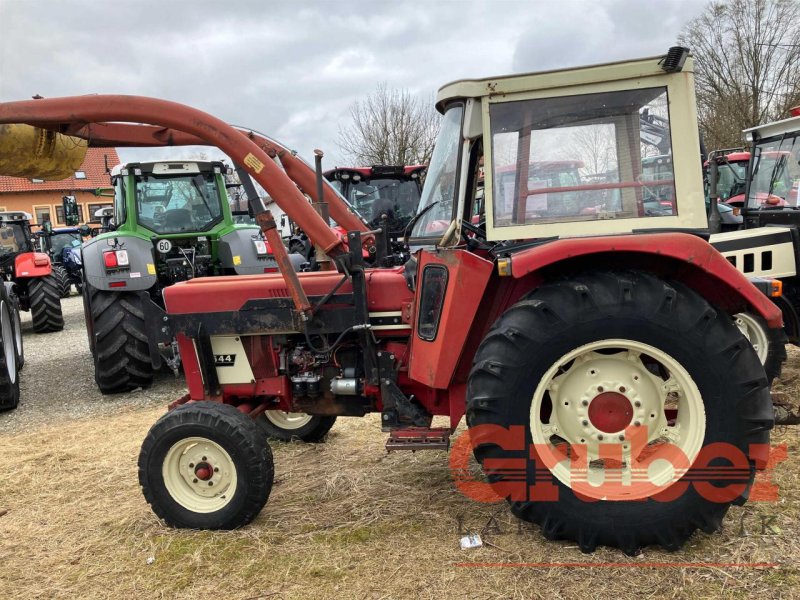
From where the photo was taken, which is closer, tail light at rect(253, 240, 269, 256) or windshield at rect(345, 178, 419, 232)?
tail light at rect(253, 240, 269, 256)

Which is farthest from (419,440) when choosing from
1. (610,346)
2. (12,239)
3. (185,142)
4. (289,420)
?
(12,239)

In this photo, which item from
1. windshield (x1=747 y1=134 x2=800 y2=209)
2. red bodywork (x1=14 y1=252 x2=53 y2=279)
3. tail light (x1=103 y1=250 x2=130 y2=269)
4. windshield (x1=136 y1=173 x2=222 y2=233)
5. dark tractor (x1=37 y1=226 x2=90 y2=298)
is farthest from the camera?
dark tractor (x1=37 y1=226 x2=90 y2=298)

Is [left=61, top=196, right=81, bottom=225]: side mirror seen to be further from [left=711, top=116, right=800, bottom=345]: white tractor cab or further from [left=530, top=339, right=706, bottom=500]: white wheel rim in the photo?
[left=530, top=339, right=706, bottom=500]: white wheel rim

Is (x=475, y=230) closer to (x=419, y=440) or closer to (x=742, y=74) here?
A: (x=419, y=440)

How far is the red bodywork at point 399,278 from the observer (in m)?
2.53

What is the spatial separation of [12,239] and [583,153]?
1121cm

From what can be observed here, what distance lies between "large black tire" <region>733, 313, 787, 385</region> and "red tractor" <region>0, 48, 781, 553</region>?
2.41 metres

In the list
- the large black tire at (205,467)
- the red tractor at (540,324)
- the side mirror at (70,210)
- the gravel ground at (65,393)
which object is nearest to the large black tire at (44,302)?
the gravel ground at (65,393)

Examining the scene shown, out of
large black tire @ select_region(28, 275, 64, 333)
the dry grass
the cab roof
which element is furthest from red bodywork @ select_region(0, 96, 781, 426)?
large black tire @ select_region(28, 275, 64, 333)

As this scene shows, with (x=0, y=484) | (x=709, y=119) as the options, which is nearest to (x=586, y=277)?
(x=0, y=484)

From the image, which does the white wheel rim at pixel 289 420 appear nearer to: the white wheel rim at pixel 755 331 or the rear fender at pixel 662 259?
the rear fender at pixel 662 259

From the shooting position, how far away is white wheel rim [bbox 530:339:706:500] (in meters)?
2.65

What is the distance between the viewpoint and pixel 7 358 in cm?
612

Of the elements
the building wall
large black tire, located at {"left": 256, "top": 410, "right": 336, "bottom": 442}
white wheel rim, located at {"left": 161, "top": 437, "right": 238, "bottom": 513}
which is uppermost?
the building wall
